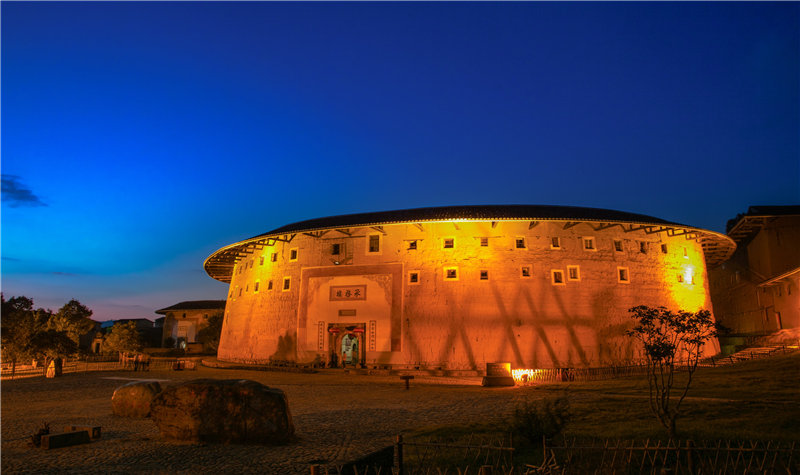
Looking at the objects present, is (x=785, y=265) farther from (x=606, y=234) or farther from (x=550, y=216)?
(x=550, y=216)

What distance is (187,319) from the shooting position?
61000mm

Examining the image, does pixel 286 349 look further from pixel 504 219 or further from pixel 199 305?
pixel 199 305

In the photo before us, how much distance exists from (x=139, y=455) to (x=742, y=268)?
4668cm

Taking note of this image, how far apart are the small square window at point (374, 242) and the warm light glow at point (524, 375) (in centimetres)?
1120

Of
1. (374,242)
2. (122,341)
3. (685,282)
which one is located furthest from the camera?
(122,341)

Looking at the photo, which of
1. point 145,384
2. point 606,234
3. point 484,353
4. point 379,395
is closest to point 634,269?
point 606,234

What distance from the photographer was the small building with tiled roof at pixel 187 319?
2377 inches

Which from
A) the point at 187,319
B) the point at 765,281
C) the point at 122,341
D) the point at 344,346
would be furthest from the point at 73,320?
the point at 765,281

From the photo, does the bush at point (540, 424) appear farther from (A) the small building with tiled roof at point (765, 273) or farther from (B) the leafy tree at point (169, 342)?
(B) the leafy tree at point (169, 342)

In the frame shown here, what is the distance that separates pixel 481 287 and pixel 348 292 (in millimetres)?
8187

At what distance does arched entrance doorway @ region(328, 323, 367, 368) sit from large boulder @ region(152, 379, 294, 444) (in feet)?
63.3

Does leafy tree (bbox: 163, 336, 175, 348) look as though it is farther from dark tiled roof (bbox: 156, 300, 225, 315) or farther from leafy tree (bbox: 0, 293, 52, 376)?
leafy tree (bbox: 0, 293, 52, 376)

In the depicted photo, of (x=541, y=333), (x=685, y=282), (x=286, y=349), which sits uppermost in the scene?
(x=685, y=282)

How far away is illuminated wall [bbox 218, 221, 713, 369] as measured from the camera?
1051 inches
